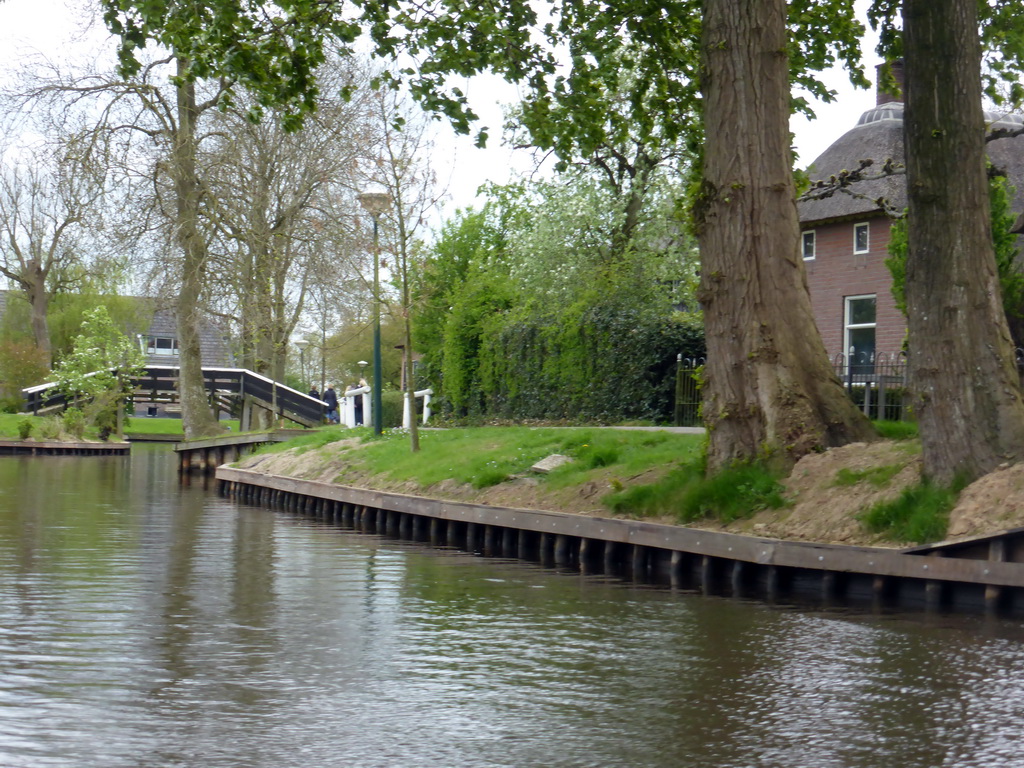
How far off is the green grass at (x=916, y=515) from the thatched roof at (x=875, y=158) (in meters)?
20.0

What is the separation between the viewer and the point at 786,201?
14391mm

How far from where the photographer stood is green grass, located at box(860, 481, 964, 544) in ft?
A: 37.5

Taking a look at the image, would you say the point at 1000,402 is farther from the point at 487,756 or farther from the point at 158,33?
the point at 158,33

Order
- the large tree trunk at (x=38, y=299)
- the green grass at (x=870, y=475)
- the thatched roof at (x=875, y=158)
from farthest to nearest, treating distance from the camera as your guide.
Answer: the large tree trunk at (x=38, y=299) → the thatched roof at (x=875, y=158) → the green grass at (x=870, y=475)

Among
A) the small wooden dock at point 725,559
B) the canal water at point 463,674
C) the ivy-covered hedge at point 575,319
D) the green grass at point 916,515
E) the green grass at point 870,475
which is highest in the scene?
the ivy-covered hedge at point 575,319

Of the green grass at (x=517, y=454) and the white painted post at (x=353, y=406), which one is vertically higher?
the white painted post at (x=353, y=406)

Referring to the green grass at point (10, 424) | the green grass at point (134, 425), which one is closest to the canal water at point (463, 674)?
the green grass at point (134, 425)

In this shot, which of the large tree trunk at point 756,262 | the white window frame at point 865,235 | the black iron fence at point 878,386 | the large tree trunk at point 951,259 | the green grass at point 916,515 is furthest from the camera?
the white window frame at point 865,235

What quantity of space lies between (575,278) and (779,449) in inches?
856

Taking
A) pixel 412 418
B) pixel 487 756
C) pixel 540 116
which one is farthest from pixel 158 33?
pixel 487 756

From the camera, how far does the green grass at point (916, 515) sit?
11.4m

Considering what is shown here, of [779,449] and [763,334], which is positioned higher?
[763,334]

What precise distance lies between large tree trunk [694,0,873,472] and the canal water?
2752 millimetres

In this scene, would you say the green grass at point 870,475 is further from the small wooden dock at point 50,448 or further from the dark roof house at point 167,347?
the dark roof house at point 167,347
